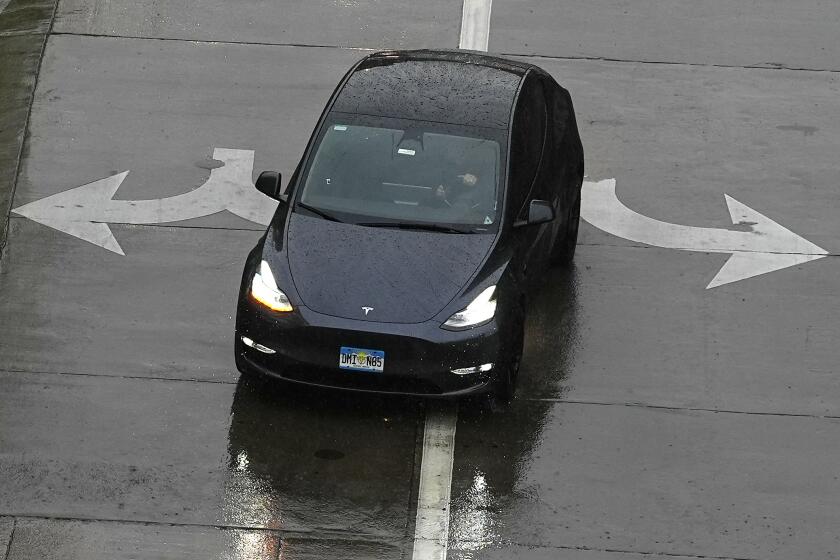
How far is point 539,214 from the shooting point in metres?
11.0

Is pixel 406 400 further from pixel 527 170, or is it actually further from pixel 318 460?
pixel 527 170

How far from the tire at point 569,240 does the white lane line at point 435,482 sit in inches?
83.7

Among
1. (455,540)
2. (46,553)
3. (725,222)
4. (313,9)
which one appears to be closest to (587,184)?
(725,222)

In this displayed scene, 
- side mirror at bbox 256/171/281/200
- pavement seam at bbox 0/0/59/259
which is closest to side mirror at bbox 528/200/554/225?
side mirror at bbox 256/171/281/200

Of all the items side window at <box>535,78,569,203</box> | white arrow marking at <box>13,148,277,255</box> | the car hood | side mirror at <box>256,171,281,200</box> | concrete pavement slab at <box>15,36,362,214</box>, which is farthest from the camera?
concrete pavement slab at <box>15,36,362,214</box>

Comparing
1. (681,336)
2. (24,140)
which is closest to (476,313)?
(681,336)

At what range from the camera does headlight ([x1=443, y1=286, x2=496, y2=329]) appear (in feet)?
33.5

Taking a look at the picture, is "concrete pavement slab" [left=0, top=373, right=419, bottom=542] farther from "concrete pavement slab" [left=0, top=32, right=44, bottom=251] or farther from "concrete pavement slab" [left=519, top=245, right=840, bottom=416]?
"concrete pavement slab" [left=0, top=32, right=44, bottom=251]

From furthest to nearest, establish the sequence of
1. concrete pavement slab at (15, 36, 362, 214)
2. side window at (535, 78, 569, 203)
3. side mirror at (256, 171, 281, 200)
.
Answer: concrete pavement slab at (15, 36, 362, 214)
side window at (535, 78, 569, 203)
side mirror at (256, 171, 281, 200)

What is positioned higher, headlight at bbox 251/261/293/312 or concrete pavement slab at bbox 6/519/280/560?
headlight at bbox 251/261/293/312

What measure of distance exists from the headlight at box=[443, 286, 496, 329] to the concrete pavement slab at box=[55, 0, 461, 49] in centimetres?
619

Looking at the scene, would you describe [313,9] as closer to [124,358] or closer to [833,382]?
[124,358]

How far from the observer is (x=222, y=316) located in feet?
38.2

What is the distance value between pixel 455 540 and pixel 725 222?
16.8 feet
